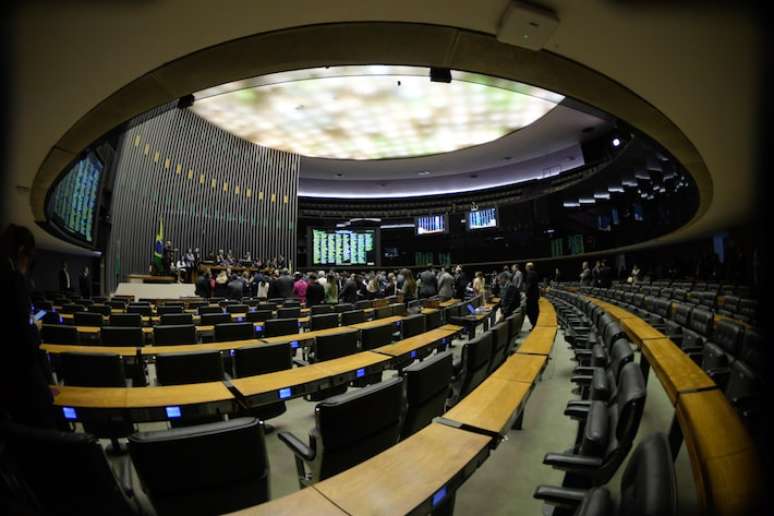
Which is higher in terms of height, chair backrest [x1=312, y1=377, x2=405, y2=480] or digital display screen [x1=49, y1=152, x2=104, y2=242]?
digital display screen [x1=49, y1=152, x2=104, y2=242]

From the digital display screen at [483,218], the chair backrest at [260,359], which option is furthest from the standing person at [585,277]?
the chair backrest at [260,359]

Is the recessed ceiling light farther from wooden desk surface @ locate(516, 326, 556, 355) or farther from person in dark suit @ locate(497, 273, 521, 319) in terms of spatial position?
wooden desk surface @ locate(516, 326, 556, 355)

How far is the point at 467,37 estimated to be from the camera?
116 inches

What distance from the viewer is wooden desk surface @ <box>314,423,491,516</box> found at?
1.07 metres

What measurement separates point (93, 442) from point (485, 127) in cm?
1483

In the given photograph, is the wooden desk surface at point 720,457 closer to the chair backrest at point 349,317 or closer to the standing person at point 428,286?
the chair backrest at point 349,317

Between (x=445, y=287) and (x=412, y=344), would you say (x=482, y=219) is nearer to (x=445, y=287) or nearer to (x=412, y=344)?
(x=445, y=287)

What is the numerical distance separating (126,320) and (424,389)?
196 inches

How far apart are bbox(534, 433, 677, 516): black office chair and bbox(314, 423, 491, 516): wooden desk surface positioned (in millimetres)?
441

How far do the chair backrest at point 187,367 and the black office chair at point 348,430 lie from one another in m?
1.35

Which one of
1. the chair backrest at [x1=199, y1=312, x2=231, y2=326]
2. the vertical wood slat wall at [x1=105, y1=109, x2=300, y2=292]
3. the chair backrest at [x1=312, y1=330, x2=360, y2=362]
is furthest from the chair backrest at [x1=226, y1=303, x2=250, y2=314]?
the vertical wood slat wall at [x1=105, y1=109, x2=300, y2=292]

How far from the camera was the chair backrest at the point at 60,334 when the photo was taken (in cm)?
382

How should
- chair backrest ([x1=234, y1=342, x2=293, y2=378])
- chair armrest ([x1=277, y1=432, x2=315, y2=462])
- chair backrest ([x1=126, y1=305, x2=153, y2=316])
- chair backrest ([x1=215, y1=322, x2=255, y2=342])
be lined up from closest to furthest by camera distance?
1. chair armrest ([x1=277, y1=432, x2=315, y2=462])
2. chair backrest ([x1=234, y1=342, x2=293, y2=378])
3. chair backrest ([x1=215, y1=322, x2=255, y2=342])
4. chair backrest ([x1=126, y1=305, x2=153, y2=316])

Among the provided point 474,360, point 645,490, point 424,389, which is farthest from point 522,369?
point 645,490
